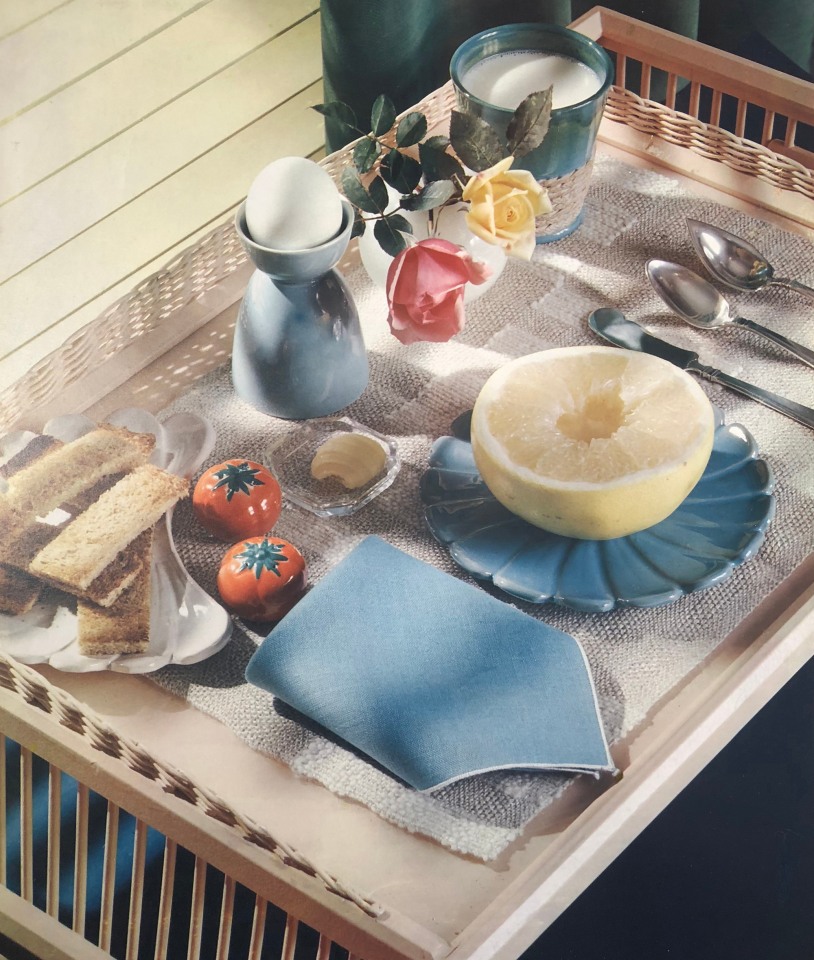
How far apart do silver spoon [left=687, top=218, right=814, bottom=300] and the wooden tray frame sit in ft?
0.28

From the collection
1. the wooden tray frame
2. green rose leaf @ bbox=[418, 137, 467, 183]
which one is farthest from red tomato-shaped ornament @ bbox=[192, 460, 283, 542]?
green rose leaf @ bbox=[418, 137, 467, 183]

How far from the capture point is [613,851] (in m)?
0.64

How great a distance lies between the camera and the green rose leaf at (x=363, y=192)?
80 centimetres

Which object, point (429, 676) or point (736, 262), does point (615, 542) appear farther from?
point (736, 262)

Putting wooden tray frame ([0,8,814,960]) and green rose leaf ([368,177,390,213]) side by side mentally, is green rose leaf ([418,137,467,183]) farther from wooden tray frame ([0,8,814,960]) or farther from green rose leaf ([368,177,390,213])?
wooden tray frame ([0,8,814,960])

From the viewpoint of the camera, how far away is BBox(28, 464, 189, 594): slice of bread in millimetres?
730

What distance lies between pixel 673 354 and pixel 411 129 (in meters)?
0.27

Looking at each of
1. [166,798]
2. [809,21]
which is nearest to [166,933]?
[166,798]

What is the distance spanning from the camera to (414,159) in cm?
81

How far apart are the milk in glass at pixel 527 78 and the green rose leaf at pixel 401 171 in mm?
139

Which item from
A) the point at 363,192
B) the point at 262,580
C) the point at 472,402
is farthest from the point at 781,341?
the point at 262,580

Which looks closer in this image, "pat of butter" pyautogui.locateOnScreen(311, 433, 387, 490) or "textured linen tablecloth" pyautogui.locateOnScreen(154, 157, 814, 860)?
"textured linen tablecloth" pyautogui.locateOnScreen(154, 157, 814, 860)

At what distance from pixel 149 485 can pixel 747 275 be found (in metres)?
0.53

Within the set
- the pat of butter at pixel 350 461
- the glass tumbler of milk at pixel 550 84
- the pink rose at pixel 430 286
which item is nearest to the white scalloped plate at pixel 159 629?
the pat of butter at pixel 350 461
